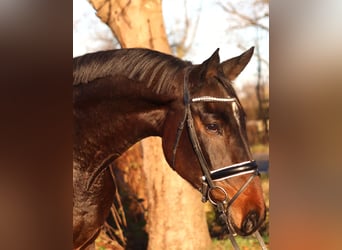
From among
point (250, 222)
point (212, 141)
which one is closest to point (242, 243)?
point (250, 222)

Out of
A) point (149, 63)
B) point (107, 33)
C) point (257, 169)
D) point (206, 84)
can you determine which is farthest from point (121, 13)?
point (257, 169)

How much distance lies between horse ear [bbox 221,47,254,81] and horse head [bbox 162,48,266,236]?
0.39 feet

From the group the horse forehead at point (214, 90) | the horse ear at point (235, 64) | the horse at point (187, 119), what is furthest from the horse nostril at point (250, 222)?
the horse ear at point (235, 64)

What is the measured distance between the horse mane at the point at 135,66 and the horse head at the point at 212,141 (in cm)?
11

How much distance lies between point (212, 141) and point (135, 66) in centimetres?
64

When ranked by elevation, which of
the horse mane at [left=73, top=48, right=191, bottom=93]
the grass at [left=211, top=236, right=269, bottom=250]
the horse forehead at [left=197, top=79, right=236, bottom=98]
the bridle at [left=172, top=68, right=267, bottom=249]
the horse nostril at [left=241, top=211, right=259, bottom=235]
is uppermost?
the horse mane at [left=73, top=48, right=191, bottom=93]

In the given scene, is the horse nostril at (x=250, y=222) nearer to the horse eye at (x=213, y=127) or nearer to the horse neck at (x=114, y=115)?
the horse eye at (x=213, y=127)

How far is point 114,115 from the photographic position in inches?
107

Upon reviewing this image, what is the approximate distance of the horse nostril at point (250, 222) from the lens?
8.88 ft

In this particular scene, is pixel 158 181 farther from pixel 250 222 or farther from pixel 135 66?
pixel 135 66

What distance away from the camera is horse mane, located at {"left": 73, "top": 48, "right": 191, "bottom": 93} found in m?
2.62

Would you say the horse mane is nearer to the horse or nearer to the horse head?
the horse

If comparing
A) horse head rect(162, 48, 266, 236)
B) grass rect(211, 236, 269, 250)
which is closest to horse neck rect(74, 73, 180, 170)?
horse head rect(162, 48, 266, 236)
